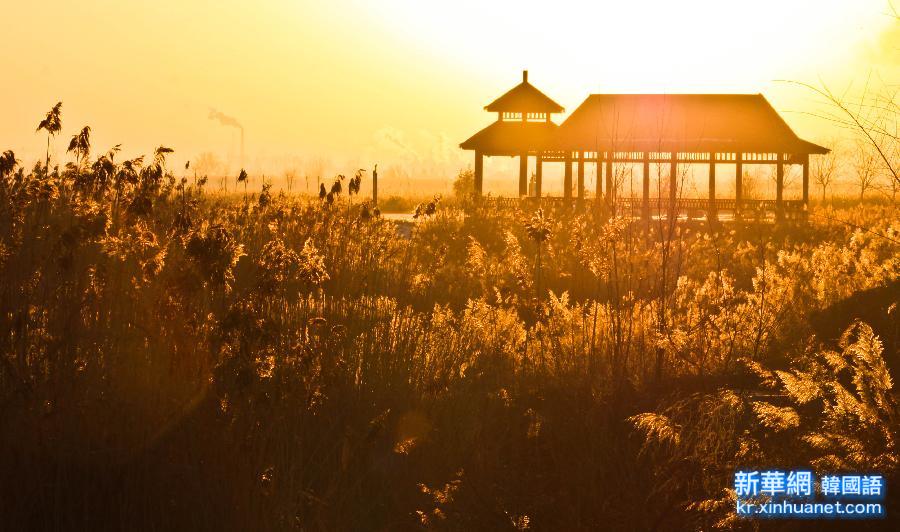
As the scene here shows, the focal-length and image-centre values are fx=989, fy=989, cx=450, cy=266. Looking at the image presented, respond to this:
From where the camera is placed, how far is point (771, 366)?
6.74 m

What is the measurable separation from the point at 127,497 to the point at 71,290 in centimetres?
132

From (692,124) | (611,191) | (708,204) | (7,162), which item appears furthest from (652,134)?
(7,162)

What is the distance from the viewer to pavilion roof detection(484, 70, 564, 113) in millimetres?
32562

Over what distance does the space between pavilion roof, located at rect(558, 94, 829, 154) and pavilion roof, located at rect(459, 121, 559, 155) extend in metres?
2.09

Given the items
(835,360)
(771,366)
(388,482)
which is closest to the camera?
(835,360)

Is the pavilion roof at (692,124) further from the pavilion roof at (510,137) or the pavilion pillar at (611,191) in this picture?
the pavilion pillar at (611,191)

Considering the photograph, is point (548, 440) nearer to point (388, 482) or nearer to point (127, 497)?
point (388, 482)

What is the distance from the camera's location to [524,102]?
32.7 meters

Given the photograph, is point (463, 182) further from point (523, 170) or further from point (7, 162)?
point (7, 162)

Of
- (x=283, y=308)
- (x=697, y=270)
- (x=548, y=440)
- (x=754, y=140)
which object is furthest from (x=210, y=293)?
(x=754, y=140)

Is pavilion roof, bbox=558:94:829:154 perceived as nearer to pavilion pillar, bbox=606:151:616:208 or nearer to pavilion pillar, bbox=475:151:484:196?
pavilion pillar, bbox=475:151:484:196

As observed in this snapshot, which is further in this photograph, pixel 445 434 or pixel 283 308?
pixel 283 308

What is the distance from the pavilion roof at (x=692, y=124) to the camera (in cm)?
2798

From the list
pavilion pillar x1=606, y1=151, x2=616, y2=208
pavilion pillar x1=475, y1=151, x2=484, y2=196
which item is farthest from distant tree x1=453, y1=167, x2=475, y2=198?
pavilion pillar x1=606, y1=151, x2=616, y2=208
